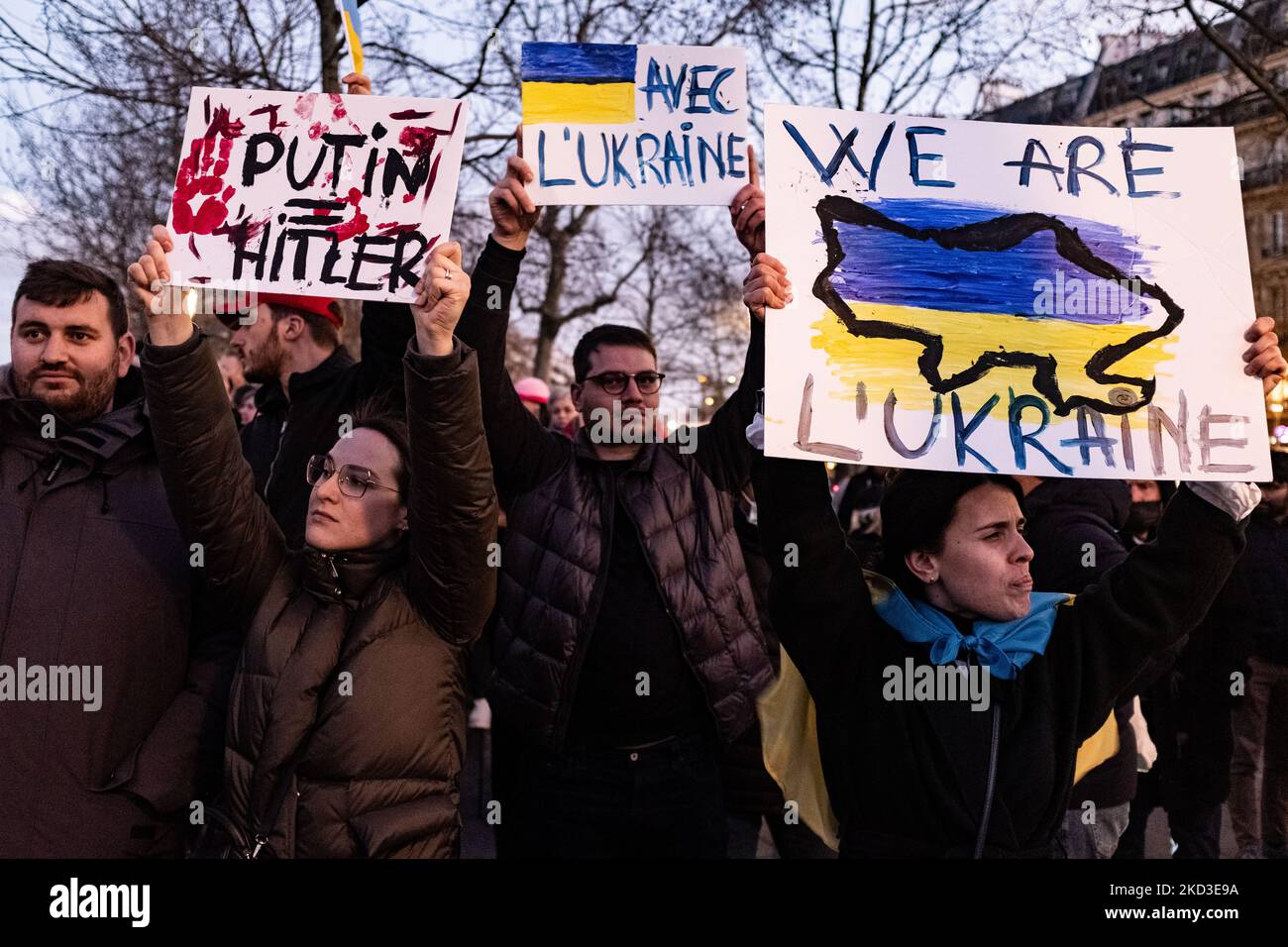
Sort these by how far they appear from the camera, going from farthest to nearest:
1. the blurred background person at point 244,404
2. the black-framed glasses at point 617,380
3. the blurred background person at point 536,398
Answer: the blurred background person at point 536,398 < the blurred background person at point 244,404 < the black-framed glasses at point 617,380

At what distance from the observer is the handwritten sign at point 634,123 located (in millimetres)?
2842

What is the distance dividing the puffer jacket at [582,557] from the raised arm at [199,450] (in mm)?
760

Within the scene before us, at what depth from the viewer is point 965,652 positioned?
7.86ft

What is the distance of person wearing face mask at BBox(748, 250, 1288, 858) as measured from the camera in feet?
7.58

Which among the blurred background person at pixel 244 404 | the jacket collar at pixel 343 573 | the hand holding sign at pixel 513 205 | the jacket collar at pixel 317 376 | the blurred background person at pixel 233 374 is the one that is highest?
the blurred background person at pixel 233 374

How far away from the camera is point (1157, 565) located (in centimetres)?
239

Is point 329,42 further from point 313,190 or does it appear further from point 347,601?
point 347,601

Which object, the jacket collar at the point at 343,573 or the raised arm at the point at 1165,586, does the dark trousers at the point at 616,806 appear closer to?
the jacket collar at the point at 343,573

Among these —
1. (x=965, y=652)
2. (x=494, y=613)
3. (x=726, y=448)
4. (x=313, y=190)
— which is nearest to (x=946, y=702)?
(x=965, y=652)

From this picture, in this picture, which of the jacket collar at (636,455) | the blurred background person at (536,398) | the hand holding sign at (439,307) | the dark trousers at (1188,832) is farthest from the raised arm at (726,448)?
the blurred background person at (536,398)

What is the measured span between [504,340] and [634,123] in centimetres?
71

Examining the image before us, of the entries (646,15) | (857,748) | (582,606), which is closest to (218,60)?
(646,15)

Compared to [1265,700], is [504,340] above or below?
above
